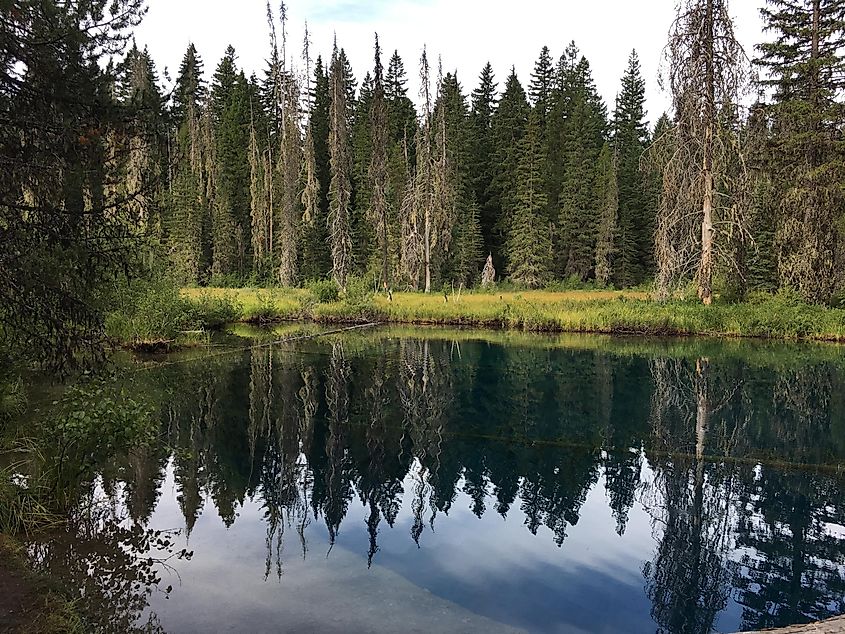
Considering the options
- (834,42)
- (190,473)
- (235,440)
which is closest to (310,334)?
(235,440)

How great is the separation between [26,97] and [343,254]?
27002 millimetres

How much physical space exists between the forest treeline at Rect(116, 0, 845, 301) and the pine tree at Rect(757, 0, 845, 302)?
80mm

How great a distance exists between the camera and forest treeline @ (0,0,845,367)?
21.0ft

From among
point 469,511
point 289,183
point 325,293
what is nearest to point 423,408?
point 469,511

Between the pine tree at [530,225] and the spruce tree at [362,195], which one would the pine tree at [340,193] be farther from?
the pine tree at [530,225]

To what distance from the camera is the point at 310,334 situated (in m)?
25.7

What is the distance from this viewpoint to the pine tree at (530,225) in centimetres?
4297

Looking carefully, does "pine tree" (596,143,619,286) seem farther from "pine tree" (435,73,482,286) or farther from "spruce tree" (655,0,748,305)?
"spruce tree" (655,0,748,305)

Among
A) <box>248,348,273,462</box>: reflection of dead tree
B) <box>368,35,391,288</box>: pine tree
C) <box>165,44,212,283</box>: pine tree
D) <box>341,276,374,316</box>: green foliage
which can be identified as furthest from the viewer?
<box>165,44,212,283</box>: pine tree

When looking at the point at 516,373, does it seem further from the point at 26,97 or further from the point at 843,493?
the point at 26,97

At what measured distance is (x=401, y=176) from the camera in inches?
1860

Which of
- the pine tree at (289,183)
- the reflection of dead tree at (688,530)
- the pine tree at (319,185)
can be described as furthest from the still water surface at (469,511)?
the pine tree at (319,185)

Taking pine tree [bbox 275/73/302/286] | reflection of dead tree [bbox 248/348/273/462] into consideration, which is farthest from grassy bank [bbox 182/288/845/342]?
pine tree [bbox 275/73/302/286]

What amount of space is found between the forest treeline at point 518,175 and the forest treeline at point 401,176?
0.49 feet
